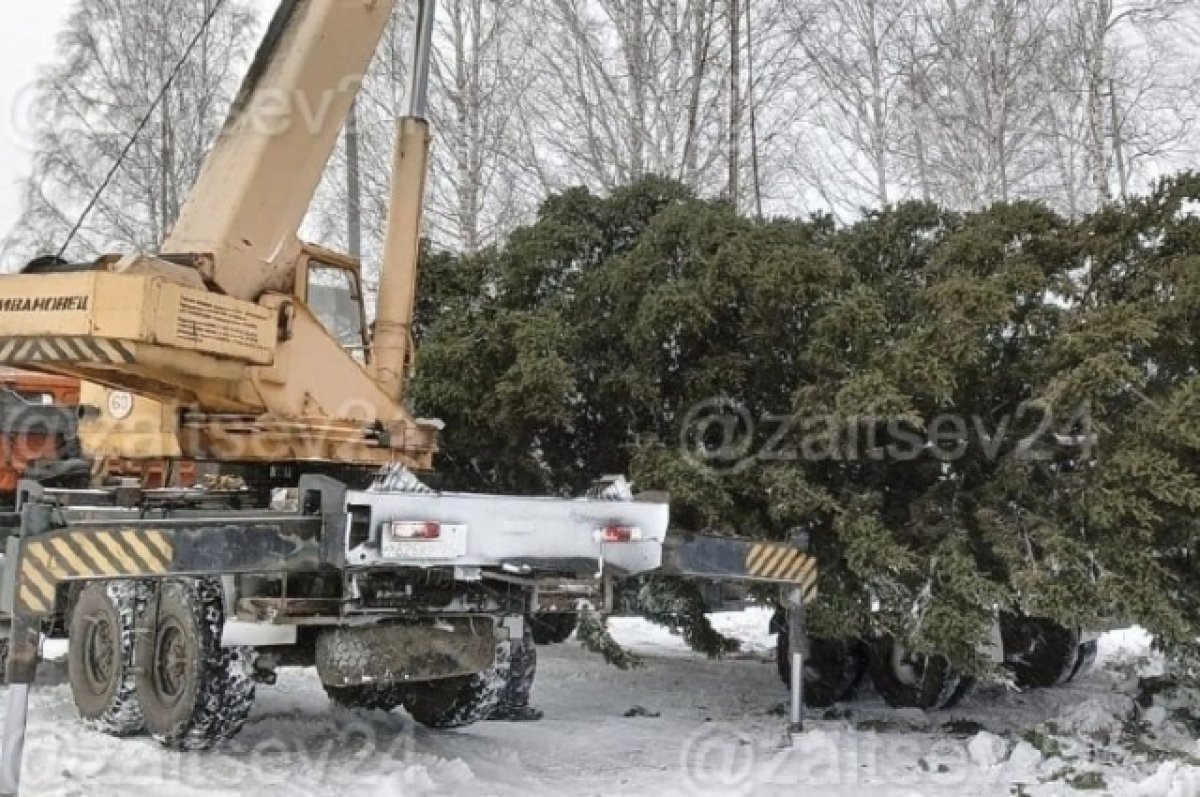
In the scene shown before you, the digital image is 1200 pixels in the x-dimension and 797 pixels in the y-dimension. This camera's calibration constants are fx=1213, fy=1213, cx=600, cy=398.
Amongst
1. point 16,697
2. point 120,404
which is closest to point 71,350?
point 120,404

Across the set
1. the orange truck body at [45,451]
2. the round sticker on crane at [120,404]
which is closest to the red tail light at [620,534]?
the orange truck body at [45,451]

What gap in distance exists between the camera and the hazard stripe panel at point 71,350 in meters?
5.85

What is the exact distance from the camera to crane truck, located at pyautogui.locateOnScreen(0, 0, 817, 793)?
5273 mm

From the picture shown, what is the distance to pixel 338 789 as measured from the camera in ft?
18.4

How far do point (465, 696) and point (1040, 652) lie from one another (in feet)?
15.2

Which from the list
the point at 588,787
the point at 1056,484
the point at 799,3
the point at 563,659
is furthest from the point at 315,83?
the point at 799,3

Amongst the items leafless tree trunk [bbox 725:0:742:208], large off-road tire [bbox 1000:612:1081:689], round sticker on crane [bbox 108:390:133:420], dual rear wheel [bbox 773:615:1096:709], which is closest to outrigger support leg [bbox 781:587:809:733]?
dual rear wheel [bbox 773:615:1096:709]

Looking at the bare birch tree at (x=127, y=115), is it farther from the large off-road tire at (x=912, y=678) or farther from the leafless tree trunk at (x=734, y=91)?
the large off-road tire at (x=912, y=678)

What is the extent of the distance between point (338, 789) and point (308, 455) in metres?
1.90

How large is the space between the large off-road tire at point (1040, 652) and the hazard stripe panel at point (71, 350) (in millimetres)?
6105

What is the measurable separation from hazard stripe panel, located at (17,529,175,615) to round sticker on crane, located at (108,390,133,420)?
7.06 ft

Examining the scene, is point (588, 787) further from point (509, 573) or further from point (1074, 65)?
point (1074, 65)

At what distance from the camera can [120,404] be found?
7.13 m

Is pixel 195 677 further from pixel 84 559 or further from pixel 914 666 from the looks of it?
pixel 914 666
